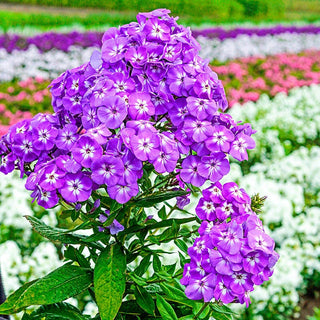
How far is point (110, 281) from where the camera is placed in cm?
119

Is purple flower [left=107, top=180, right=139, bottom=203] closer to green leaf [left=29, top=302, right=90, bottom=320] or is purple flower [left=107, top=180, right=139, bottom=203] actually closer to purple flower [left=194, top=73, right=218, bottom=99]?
purple flower [left=194, top=73, right=218, bottom=99]

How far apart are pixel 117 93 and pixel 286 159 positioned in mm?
3797

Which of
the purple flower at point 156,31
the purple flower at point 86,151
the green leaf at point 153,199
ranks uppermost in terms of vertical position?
the purple flower at point 156,31

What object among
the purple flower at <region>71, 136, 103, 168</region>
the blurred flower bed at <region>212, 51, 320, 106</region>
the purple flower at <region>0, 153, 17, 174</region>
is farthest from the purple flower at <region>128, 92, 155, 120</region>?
the blurred flower bed at <region>212, 51, 320, 106</region>

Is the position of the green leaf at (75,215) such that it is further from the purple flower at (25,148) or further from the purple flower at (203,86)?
the purple flower at (203,86)

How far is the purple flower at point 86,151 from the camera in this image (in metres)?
1.06

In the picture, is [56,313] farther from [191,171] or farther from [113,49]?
[113,49]

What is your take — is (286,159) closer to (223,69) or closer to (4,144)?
(223,69)

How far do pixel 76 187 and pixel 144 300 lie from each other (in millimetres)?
370

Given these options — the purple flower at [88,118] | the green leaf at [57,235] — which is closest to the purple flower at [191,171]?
the purple flower at [88,118]

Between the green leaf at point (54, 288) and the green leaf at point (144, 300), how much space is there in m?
0.12

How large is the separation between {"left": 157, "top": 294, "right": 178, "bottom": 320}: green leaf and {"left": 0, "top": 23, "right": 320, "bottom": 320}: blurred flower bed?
177cm

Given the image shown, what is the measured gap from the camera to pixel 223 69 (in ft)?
25.3

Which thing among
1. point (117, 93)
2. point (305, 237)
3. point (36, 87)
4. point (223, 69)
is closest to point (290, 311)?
point (305, 237)
